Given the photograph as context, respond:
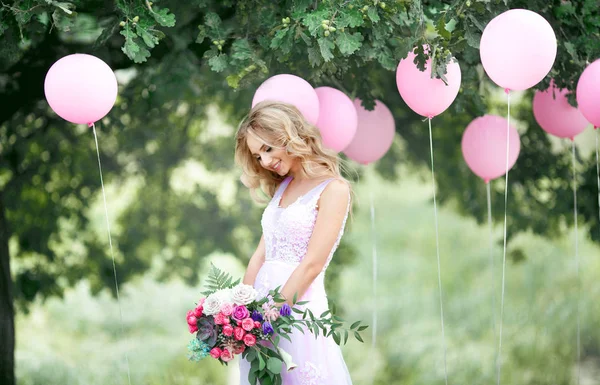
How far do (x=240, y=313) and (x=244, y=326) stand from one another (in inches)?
1.9

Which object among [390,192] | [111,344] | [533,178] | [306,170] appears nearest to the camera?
[306,170]

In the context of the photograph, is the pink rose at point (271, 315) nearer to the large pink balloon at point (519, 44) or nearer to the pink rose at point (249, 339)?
the pink rose at point (249, 339)

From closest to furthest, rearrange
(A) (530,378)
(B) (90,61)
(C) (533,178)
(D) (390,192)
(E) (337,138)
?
(B) (90,61)
(E) (337,138)
(C) (533,178)
(A) (530,378)
(D) (390,192)

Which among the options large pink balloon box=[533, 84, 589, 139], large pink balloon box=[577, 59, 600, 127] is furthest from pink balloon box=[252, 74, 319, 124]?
large pink balloon box=[533, 84, 589, 139]

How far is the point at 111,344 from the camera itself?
7.96m

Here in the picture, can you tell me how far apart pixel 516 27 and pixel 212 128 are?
5511 mm

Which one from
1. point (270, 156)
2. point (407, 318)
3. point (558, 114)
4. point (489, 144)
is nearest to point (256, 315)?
point (270, 156)

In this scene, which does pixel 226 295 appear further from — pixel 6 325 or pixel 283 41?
pixel 6 325

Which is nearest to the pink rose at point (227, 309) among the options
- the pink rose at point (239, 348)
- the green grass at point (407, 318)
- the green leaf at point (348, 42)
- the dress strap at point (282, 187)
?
the pink rose at point (239, 348)

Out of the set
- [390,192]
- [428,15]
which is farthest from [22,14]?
[390,192]

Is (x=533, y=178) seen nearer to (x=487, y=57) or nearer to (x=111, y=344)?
(x=487, y=57)

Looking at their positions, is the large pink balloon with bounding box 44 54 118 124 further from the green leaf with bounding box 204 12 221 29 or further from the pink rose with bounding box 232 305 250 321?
the pink rose with bounding box 232 305 250 321

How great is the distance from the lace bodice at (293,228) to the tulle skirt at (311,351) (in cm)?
5

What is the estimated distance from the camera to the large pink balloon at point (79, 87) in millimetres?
3328
